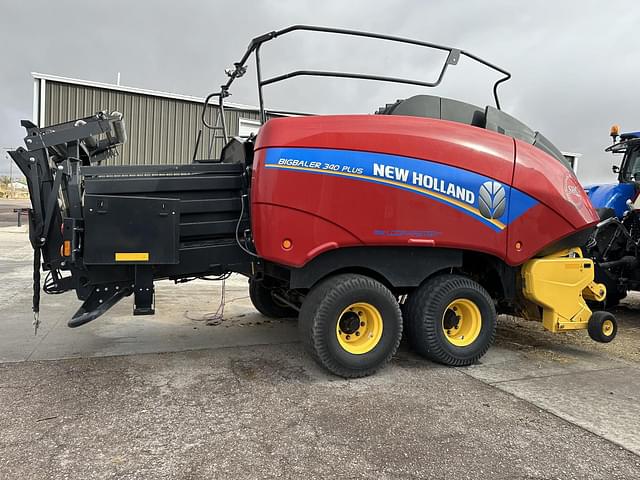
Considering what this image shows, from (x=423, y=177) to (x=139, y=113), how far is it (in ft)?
39.1

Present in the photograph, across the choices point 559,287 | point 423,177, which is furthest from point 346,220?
point 559,287

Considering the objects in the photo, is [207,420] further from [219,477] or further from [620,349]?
[620,349]

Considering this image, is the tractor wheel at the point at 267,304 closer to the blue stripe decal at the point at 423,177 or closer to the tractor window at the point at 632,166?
the blue stripe decal at the point at 423,177

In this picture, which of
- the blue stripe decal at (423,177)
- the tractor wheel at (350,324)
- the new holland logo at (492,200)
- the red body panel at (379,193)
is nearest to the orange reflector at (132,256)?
the red body panel at (379,193)

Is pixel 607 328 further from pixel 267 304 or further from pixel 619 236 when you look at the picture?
pixel 267 304

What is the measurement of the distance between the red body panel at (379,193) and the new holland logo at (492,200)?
0.17 feet

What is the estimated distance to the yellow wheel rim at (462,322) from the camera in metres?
4.54

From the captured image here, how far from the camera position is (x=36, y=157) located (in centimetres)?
389

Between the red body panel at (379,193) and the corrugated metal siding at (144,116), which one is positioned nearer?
the red body panel at (379,193)

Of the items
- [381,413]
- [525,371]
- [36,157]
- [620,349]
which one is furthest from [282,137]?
[620,349]

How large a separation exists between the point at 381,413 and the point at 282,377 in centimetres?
101

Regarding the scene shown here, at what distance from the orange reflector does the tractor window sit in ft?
22.3

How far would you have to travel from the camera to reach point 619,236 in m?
6.54

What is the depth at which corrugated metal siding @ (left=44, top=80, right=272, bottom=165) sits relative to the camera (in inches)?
516
